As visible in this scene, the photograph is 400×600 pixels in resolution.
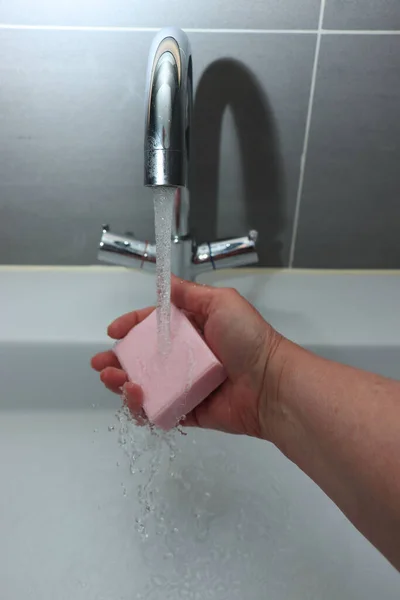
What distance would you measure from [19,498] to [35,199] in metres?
0.37

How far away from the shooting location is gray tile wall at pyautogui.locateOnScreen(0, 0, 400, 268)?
57 centimetres

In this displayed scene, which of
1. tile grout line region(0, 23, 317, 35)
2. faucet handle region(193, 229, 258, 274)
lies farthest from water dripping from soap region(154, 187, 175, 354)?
tile grout line region(0, 23, 317, 35)

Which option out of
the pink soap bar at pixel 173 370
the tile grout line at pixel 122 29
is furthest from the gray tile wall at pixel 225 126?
the pink soap bar at pixel 173 370

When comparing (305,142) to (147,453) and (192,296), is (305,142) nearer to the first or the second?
(192,296)

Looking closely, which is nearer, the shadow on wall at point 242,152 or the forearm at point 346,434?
the forearm at point 346,434

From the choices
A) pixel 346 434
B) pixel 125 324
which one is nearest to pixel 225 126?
pixel 125 324

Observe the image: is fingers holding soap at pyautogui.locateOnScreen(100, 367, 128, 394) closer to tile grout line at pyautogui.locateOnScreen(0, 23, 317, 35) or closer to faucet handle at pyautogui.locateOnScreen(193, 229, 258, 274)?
faucet handle at pyautogui.locateOnScreen(193, 229, 258, 274)

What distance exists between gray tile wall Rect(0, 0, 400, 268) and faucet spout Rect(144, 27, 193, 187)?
0.58 feet

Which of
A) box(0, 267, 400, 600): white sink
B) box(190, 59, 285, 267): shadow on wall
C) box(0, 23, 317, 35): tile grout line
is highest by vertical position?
box(0, 23, 317, 35): tile grout line

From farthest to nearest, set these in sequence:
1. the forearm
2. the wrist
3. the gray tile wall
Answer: the gray tile wall < the wrist < the forearm

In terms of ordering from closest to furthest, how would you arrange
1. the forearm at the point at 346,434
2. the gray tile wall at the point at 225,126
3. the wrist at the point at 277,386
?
the forearm at the point at 346,434 < the wrist at the point at 277,386 < the gray tile wall at the point at 225,126

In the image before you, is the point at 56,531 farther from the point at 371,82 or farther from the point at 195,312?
the point at 371,82

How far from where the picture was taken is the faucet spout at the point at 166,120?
1.35ft

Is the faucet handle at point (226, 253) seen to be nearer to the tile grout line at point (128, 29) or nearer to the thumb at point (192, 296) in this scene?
the thumb at point (192, 296)
